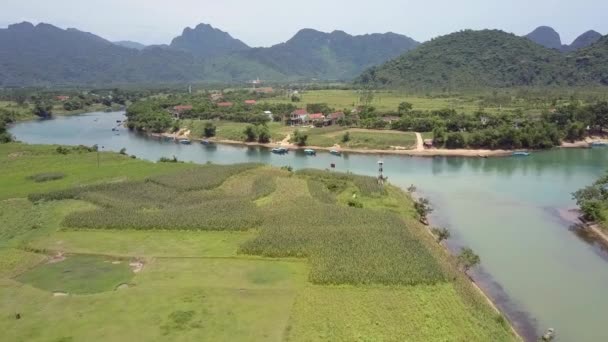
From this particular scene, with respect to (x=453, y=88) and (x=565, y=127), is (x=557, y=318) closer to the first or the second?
(x=565, y=127)

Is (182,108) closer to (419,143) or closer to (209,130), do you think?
(209,130)

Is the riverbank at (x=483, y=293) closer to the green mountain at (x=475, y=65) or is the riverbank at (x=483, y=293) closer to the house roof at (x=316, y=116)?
the house roof at (x=316, y=116)

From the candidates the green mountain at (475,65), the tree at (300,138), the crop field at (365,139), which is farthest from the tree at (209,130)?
the green mountain at (475,65)

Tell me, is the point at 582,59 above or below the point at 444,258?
above

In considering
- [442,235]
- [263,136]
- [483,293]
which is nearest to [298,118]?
[263,136]

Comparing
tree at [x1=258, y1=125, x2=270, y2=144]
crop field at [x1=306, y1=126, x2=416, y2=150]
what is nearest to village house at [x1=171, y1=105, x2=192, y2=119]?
tree at [x1=258, y1=125, x2=270, y2=144]

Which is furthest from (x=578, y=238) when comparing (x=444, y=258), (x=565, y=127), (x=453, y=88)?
(x=453, y=88)
